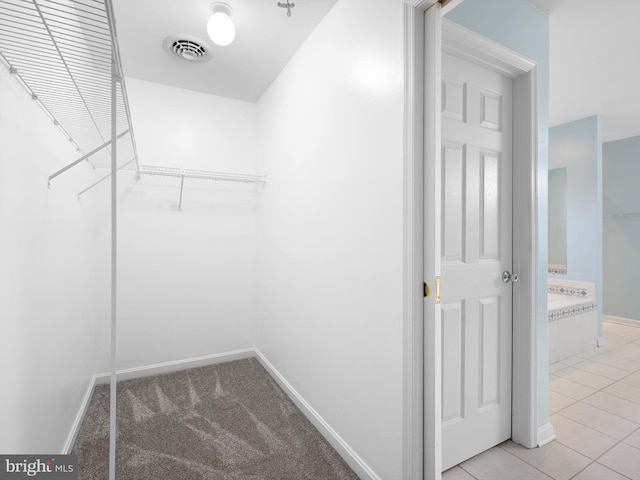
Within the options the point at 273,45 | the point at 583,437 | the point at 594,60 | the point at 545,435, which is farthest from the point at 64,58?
the point at 594,60

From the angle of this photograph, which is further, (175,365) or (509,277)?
(175,365)

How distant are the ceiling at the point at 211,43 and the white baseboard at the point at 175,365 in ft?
7.94

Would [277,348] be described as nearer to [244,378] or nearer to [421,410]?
[244,378]

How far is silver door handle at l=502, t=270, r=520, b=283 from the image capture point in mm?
1863

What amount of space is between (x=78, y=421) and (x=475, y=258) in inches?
100

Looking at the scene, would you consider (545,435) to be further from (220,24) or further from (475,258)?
(220,24)

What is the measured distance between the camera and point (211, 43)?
87.4 inches

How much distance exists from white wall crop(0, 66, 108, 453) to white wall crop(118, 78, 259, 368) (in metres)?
0.58

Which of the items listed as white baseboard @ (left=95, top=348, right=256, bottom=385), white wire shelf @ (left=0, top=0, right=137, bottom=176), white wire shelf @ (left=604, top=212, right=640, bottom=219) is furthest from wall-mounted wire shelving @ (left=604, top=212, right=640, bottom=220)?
white wire shelf @ (left=0, top=0, right=137, bottom=176)

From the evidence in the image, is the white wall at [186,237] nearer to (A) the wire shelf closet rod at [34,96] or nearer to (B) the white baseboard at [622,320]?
(A) the wire shelf closet rod at [34,96]

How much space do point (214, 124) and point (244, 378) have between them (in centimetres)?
228

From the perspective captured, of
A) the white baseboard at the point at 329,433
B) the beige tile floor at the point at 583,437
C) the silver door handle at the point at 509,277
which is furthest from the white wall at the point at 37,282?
the silver door handle at the point at 509,277

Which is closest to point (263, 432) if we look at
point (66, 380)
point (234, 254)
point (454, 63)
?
point (66, 380)

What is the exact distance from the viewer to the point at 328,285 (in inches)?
76.7
